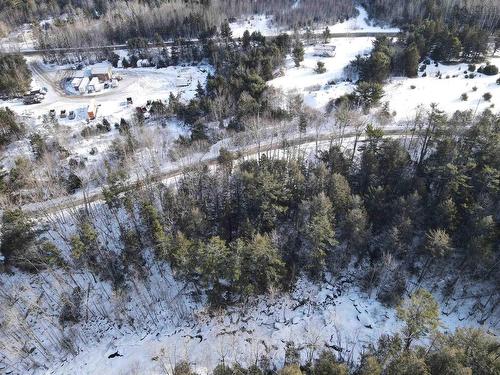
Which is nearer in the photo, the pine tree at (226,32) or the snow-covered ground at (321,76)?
the snow-covered ground at (321,76)

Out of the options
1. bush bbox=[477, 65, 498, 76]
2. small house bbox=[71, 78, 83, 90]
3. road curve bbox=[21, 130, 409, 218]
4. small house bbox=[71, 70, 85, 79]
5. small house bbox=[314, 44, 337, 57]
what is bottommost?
road curve bbox=[21, 130, 409, 218]

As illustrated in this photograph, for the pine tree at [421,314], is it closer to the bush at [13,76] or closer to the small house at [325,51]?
the small house at [325,51]

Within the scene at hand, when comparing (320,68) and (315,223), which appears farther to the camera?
(320,68)

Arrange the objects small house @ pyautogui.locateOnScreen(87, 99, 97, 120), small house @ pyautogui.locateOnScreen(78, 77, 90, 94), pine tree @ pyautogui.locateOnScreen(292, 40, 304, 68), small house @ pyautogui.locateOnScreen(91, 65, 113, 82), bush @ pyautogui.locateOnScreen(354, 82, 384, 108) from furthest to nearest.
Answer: small house @ pyautogui.locateOnScreen(91, 65, 113, 82) < small house @ pyautogui.locateOnScreen(78, 77, 90, 94) < pine tree @ pyautogui.locateOnScreen(292, 40, 304, 68) < small house @ pyautogui.locateOnScreen(87, 99, 97, 120) < bush @ pyautogui.locateOnScreen(354, 82, 384, 108)

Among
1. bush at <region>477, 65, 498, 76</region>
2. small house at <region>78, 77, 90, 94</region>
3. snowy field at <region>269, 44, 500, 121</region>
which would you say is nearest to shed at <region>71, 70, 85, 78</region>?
small house at <region>78, 77, 90, 94</region>

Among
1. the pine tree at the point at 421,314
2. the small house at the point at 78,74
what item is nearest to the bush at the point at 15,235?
the pine tree at the point at 421,314

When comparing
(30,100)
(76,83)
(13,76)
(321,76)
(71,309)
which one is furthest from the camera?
(76,83)

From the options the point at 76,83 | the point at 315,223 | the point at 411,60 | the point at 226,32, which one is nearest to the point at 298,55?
the point at 411,60

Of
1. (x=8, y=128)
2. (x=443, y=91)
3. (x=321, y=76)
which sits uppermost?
(x=321, y=76)

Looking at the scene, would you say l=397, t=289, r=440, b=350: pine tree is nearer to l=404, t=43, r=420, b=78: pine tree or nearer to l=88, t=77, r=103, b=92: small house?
l=404, t=43, r=420, b=78: pine tree

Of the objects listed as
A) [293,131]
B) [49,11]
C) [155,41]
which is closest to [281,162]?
[293,131]

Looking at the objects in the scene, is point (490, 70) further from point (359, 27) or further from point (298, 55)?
point (359, 27)
